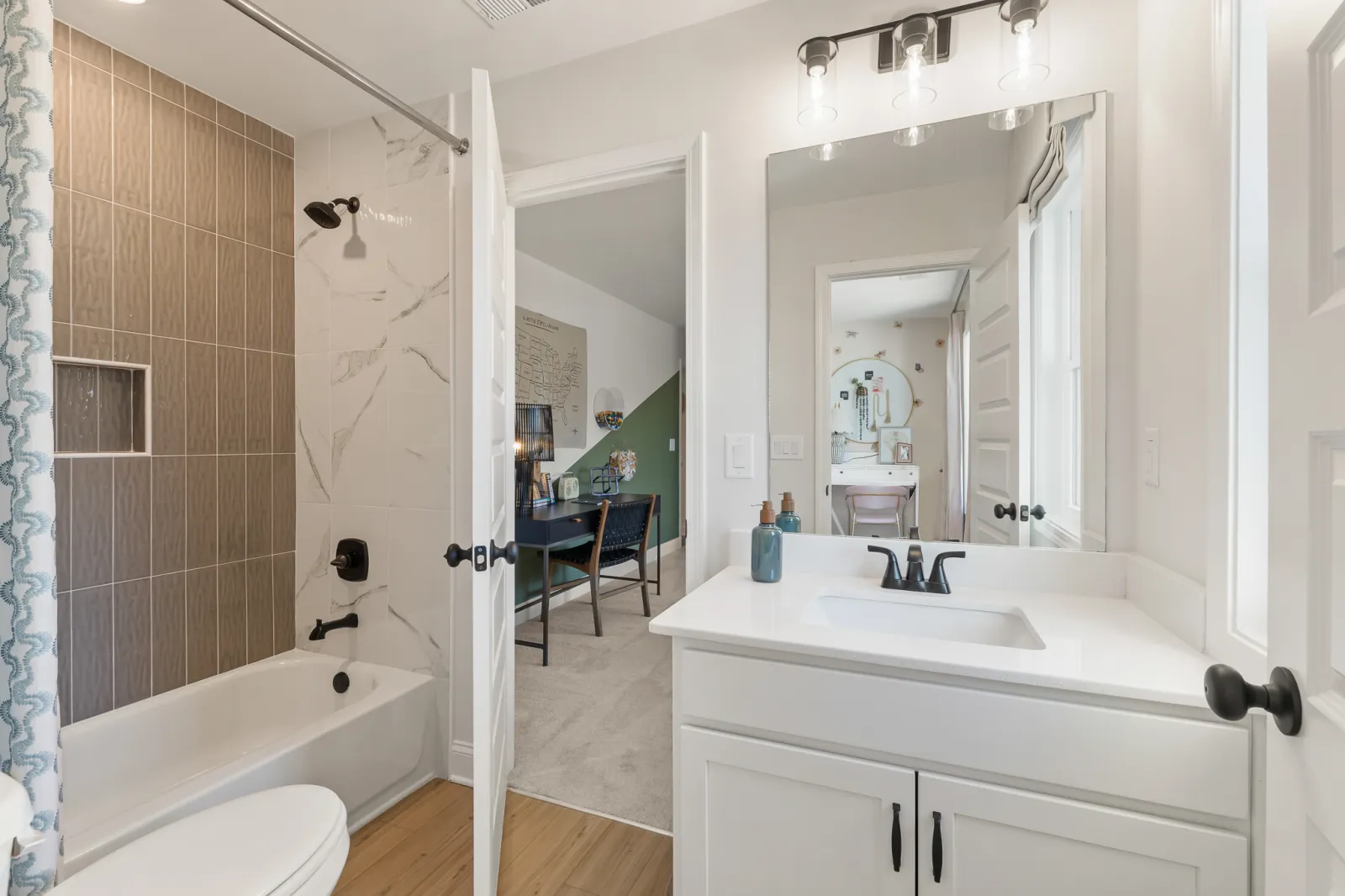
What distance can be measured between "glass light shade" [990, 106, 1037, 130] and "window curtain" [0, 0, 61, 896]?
1940 millimetres

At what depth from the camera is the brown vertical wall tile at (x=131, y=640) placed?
184 cm

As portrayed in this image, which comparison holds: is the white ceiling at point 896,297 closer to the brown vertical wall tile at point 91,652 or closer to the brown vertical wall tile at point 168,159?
the brown vertical wall tile at point 168,159

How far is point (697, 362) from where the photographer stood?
5.64ft

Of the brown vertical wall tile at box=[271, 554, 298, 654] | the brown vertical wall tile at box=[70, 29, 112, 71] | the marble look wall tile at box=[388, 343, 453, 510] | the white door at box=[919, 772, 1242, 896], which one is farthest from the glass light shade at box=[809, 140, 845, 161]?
the brown vertical wall tile at box=[271, 554, 298, 654]

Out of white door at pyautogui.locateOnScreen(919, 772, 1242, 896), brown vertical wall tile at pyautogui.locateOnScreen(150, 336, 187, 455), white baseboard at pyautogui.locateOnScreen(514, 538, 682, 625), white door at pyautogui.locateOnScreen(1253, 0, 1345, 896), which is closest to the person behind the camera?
white door at pyautogui.locateOnScreen(1253, 0, 1345, 896)

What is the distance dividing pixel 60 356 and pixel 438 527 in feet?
3.83

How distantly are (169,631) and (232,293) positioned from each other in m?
1.22

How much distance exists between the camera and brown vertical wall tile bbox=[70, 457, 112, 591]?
68.1 inches

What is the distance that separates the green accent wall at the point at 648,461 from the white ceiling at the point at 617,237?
1.20m

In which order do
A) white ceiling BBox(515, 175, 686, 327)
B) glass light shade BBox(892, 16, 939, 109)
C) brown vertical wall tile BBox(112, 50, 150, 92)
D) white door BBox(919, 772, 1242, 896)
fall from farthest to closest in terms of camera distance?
1. white ceiling BBox(515, 175, 686, 327)
2. brown vertical wall tile BBox(112, 50, 150, 92)
3. glass light shade BBox(892, 16, 939, 109)
4. white door BBox(919, 772, 1242, 896)

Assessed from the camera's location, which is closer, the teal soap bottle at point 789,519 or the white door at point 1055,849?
the white door at point 1055,849

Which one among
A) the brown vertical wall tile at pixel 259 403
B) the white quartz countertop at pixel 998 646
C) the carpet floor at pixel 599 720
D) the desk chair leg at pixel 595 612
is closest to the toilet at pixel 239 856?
the white quartz countertop at pixel 998 646

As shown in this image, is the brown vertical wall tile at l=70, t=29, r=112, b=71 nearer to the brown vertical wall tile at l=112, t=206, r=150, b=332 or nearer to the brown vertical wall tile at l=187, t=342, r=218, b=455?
the brown vertical wall tile at l=112, t=206, r=150, b=332

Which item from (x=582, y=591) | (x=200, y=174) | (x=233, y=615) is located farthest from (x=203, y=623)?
(x=582, y=591)
